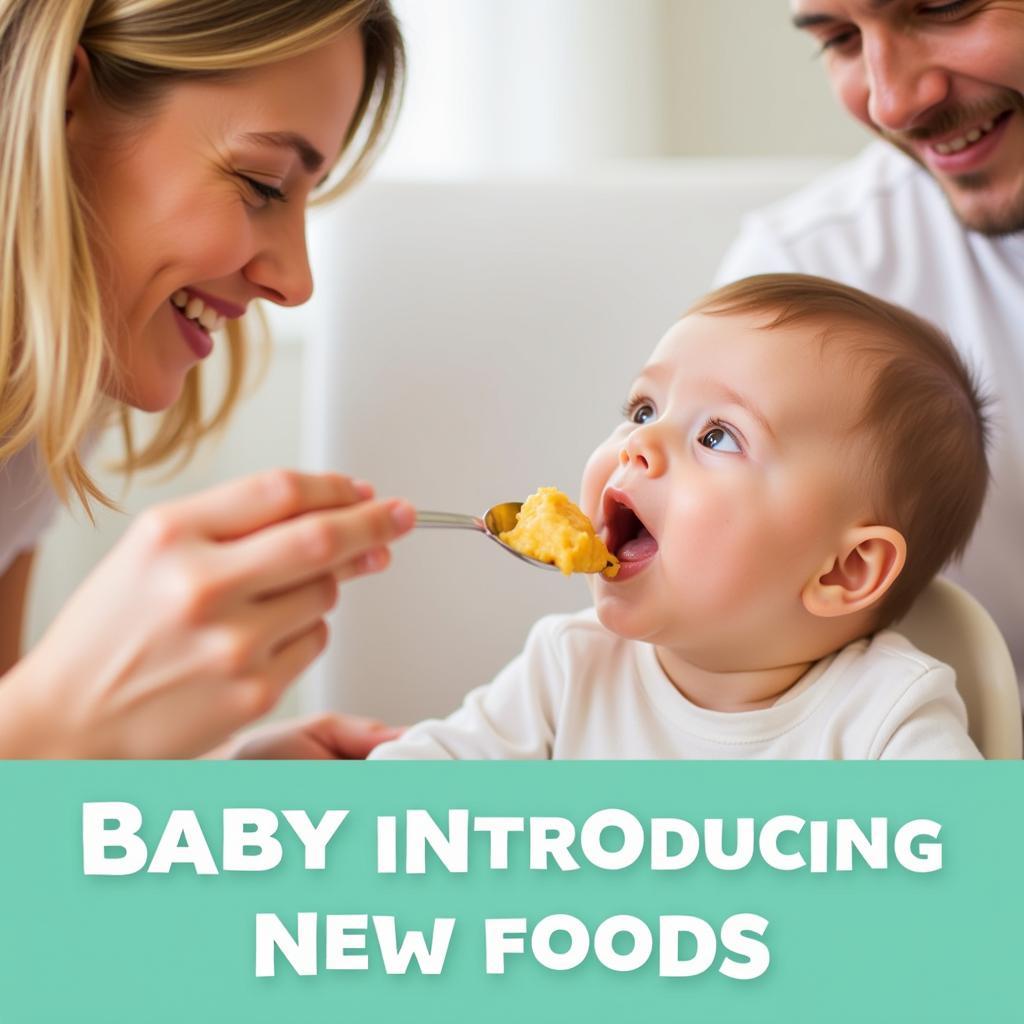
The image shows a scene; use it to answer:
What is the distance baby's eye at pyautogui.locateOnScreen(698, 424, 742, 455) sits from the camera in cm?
97

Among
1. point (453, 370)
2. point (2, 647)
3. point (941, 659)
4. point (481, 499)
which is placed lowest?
point (941, 659)

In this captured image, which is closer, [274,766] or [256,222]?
[274,766]

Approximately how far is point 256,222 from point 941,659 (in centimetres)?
73

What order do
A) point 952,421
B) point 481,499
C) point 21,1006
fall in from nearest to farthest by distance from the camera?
1. point 21,1006
2. point 952,421
3. point 481,499

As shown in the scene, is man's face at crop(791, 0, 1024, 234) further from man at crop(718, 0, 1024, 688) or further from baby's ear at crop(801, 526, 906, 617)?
baby's ear at crop(801, 526, 906, 617)

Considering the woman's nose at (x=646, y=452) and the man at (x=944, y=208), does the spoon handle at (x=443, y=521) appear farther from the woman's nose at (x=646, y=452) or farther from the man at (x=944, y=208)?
the man at (x=944, y=208)

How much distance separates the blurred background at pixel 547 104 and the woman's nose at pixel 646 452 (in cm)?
136

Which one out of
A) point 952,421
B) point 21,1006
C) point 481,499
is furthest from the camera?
point 481,499

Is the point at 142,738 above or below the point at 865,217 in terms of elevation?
below

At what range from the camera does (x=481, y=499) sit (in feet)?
4.88

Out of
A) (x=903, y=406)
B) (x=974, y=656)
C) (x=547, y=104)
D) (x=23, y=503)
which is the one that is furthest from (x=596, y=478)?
(x=547, y=104)

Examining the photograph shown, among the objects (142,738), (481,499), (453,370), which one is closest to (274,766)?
(142,738)

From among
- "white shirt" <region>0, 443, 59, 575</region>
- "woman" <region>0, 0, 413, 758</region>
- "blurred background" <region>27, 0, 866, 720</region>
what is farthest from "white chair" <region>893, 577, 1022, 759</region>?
"blurred background" <region>27, 0, 866, 720</region>

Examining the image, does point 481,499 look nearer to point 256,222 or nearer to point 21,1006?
point 256,222
